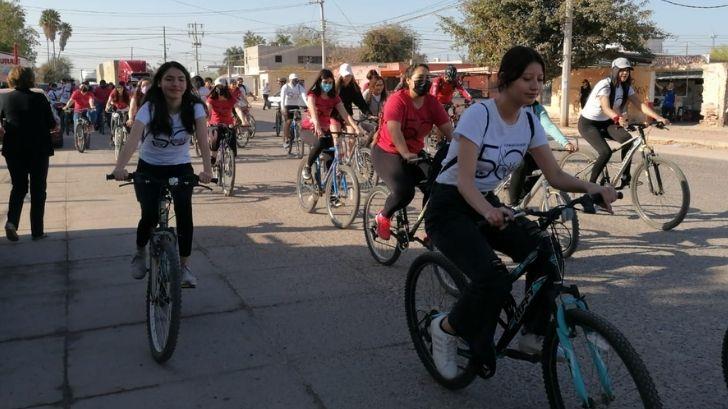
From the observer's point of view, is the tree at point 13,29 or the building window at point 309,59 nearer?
the tree at point 13,29

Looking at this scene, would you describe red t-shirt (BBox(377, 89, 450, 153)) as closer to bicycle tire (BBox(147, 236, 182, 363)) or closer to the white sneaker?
bicycle tire (BBox(147, 236, 182, 363))

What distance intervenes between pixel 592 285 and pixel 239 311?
289cm

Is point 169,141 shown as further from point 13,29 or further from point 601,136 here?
point 13,29

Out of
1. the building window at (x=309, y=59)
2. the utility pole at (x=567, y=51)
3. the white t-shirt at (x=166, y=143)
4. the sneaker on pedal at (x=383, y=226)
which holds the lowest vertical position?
the sneaker on pedal at (x=383, y=226)

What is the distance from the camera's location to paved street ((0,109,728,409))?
12.9 feet

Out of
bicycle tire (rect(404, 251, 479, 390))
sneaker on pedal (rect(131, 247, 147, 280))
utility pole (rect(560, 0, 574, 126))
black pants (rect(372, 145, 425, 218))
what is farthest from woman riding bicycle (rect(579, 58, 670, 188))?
utility pole (rect(560, 0, 574, 126))

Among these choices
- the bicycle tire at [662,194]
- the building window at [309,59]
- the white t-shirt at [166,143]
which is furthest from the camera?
the building window at [309,59]

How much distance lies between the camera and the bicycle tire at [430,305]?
12.2 ft

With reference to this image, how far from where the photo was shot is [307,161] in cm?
899

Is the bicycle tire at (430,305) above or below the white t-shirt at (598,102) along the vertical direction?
below

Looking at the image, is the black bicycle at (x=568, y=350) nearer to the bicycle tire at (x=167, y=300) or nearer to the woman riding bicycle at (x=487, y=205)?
the woman riding bicycle at (x=487, y=205)

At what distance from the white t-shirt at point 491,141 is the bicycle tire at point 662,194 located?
461cm

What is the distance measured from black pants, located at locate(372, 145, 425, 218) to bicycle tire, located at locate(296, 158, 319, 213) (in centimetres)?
283

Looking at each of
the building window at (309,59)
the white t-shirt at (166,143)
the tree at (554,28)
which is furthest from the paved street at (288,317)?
the building window at (309,59)
